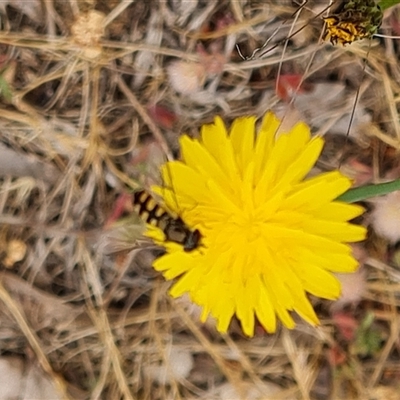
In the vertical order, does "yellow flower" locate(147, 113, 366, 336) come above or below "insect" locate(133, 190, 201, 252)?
above

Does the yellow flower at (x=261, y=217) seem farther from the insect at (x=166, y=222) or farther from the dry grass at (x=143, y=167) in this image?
the dry grass at (x=143, y=167)

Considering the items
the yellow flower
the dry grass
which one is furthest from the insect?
the dry grass

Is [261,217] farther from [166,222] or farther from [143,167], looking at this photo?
[143,167]

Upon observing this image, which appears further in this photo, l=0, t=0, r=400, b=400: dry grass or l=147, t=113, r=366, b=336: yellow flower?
l=0, t=0, r=400, b=400: dry grass

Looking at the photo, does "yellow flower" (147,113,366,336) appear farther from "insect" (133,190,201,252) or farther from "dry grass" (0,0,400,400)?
"dry grass" (0,0,400,400)

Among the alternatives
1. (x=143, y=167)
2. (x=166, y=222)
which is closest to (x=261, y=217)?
(x=166, y=222)

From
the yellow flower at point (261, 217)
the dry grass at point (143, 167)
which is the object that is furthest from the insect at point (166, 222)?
the dry grass at point (143, 167)
